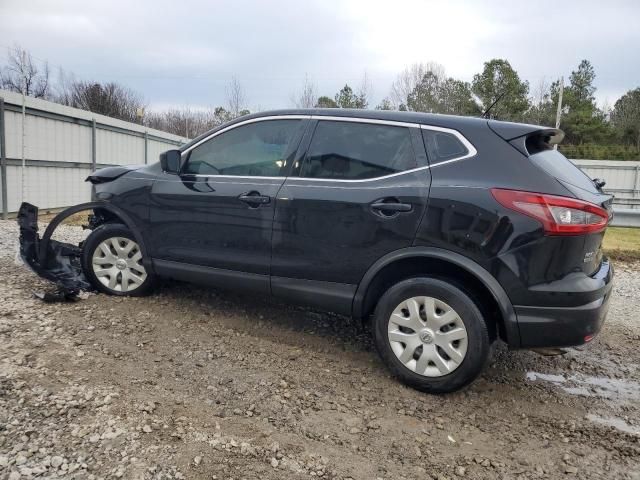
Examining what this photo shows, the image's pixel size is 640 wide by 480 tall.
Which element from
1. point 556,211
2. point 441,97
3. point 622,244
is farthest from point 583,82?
point 556,211

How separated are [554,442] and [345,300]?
61.0 inches

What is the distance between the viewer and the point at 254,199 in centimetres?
373

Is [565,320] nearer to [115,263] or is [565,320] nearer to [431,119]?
[431,119]

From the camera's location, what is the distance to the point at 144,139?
17.0 metres

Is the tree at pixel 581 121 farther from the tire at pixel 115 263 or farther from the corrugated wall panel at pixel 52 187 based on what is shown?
the tire at pixel 115 263

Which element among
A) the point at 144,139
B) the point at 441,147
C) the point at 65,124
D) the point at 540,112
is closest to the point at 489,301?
the point at 441,147

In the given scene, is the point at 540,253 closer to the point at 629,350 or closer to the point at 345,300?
the point at 345,300

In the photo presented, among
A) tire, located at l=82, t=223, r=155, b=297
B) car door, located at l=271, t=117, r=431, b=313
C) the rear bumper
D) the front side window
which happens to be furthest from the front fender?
the rear bumper

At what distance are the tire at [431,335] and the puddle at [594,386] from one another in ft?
3.05

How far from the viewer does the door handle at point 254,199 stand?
12.1 ft

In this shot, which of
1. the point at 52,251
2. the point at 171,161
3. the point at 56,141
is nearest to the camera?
the point at 171,161

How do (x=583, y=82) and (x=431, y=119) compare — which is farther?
(x=583, y=82)

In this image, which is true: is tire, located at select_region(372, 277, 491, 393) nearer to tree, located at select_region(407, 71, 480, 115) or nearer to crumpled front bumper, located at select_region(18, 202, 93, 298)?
crumpled front bumper, located at select_region(18, 202, 93, 298)

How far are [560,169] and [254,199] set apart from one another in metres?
2.19
